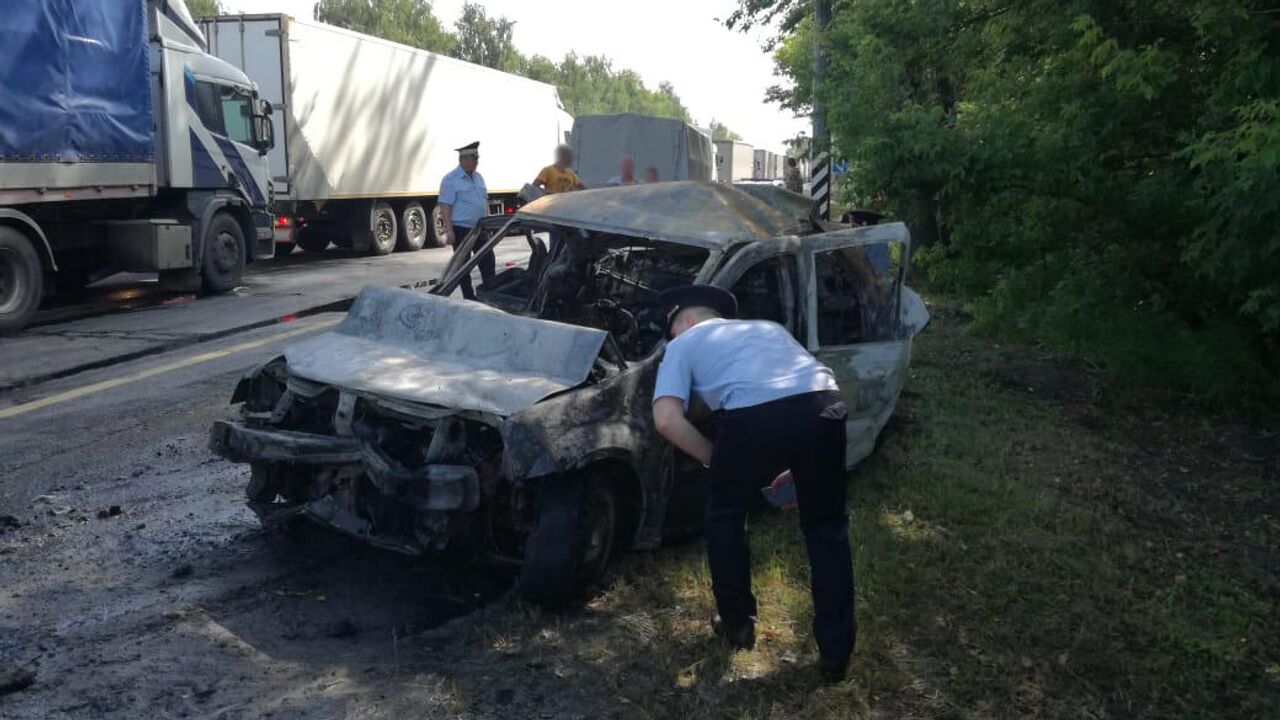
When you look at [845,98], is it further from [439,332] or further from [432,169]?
[432,169]

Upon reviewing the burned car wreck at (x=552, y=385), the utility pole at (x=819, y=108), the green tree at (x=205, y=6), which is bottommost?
the burned car wreck at (x=552, y=385)

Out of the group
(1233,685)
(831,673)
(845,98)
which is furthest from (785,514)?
(845,98)

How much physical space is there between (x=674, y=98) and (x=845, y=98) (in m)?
142

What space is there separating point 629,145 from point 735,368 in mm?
19922

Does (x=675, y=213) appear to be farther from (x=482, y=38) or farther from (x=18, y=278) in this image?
(x=482, y=38)

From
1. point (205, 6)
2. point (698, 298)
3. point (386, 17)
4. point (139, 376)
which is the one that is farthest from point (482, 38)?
point (698, 298)

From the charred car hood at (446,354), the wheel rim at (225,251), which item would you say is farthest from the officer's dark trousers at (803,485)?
the wheel rim at (225,251)

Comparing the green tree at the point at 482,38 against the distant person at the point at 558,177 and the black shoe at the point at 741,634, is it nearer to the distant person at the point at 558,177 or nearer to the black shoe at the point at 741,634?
the distant person at the point at 558,177

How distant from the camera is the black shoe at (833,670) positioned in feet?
12.6

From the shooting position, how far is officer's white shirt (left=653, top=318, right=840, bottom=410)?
3797mm

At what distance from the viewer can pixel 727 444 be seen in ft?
12.5

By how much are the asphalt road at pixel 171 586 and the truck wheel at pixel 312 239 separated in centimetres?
1311

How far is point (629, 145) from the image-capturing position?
23.2 meters

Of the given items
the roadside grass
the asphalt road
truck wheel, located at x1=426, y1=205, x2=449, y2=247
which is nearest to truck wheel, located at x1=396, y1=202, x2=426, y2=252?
truck wheel, located at x1=426, y1=205, x2=449, y2=247
